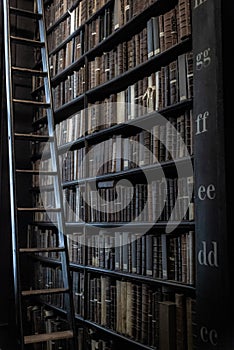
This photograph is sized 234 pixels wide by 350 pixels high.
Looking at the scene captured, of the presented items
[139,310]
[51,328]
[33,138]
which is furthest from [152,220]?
[51,328]

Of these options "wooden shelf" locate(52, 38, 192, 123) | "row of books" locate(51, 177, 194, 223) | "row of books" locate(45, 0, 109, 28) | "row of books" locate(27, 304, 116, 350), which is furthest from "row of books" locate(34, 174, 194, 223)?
"row of books" locate(45, 0, 109, 28)

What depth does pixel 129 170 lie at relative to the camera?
2258 mm

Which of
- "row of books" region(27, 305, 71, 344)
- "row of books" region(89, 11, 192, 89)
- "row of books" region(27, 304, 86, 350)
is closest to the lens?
"row of books" region(89, 11, 192, 89)

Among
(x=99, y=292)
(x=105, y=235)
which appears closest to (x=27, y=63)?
(x=105, y=235)

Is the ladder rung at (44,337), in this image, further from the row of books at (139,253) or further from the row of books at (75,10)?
the row of books at (75,10)

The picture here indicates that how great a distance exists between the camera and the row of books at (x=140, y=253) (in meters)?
1.87

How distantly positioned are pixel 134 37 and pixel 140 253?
3.84 feet

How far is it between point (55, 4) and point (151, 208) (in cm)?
212

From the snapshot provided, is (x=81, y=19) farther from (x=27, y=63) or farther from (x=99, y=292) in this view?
(x=99, y=292)

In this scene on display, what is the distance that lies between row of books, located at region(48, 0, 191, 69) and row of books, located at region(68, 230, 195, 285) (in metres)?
0.94

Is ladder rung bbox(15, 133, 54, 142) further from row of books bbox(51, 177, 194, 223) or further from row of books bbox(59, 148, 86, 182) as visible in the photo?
row of books bbox(51, 177, 194, 223)

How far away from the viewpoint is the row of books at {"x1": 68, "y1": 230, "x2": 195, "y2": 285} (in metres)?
1.87

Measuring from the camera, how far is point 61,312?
306cm

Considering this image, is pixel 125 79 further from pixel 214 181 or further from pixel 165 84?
pixel 214 181
